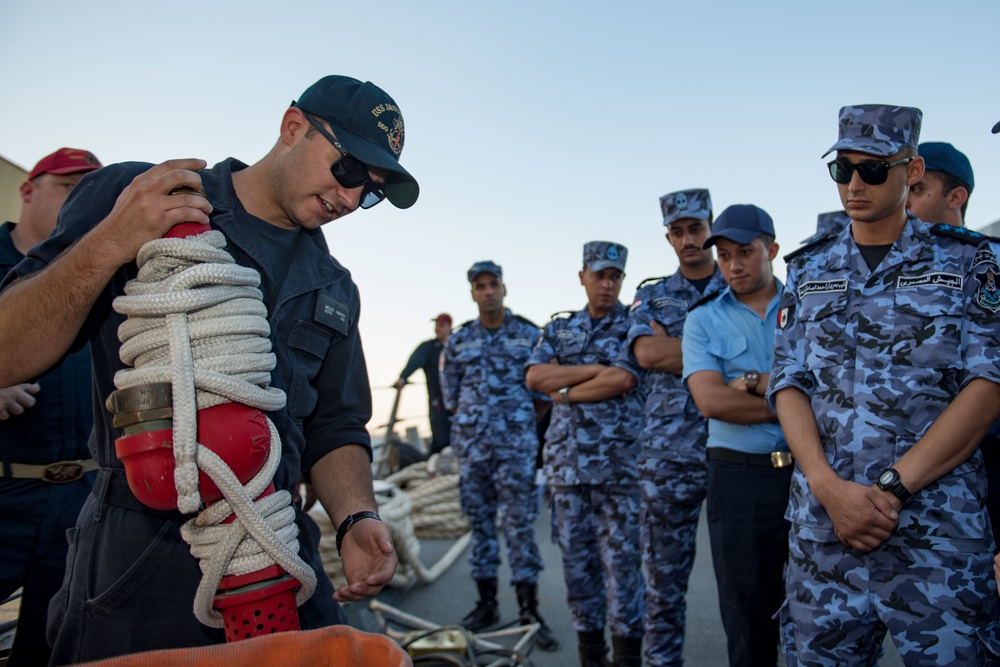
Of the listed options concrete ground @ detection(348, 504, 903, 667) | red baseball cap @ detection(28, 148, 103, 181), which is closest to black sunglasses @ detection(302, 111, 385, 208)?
red baseball cap @ detection(28, 148, 103, 181)

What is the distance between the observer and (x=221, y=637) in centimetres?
153

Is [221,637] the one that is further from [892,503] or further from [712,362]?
[712,362]

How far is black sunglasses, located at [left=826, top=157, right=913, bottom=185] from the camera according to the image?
236 cm

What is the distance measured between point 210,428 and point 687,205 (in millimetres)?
3370

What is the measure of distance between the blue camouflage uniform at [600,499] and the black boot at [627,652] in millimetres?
37

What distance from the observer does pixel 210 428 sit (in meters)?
1.15

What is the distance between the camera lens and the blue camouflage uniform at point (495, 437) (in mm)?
5219

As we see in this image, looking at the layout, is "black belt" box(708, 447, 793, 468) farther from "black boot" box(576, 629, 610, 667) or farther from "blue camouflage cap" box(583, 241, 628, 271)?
"blue camouflage cap" box(583, 241, 628, 271)

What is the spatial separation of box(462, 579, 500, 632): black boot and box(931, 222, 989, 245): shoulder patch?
382cm

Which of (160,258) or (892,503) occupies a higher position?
(160,258)

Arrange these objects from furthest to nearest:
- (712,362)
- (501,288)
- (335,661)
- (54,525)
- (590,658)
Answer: (501,288) → (590,658) → (712,362) → (54,525) → (335,661)

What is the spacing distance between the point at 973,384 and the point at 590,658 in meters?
2.67

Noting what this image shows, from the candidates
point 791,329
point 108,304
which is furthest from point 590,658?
point 108,304

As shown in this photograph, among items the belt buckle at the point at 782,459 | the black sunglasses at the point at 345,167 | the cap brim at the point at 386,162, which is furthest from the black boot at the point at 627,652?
the black sunglasses at the point at 345,167
